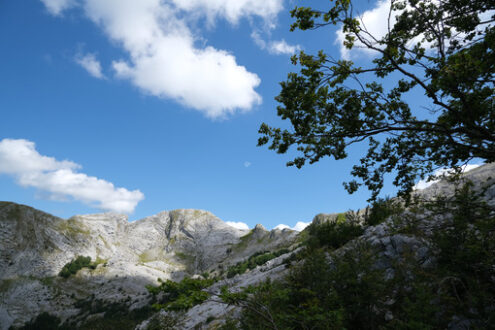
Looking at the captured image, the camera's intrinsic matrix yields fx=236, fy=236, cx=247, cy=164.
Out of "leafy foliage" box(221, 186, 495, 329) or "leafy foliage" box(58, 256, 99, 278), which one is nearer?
"leafy foliage" box(221, 186, 495, 329)

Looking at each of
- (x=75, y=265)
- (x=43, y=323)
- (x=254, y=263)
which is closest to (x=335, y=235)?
(x=254, y=263)

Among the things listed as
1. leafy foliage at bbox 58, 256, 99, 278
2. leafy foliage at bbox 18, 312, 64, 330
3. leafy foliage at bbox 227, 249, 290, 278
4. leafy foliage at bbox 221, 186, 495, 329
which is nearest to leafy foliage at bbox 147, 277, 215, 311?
leafy foliage at bbox 221, 186, 495, 329

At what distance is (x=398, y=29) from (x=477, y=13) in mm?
2018

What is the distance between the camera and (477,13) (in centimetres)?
641

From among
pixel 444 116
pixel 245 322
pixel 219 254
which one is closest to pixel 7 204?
pixel 219 254

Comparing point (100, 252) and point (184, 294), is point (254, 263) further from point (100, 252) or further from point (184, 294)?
point (100, 252)

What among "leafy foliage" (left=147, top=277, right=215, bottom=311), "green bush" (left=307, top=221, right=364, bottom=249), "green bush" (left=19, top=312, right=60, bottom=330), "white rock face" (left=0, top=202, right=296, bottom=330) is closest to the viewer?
"leafy foliage" (left=147, top=277, right=215, bottom=311)

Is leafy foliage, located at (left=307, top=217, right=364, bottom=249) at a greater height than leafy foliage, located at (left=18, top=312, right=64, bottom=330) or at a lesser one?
greater

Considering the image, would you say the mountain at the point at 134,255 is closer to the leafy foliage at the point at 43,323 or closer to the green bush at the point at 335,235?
the green bush at the point at 335,235

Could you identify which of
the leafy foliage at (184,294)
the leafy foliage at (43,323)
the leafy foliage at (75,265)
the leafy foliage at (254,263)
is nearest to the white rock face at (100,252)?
the leafy foliage at (75,265)

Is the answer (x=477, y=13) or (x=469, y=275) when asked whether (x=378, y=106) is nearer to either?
(x=477, y=13)

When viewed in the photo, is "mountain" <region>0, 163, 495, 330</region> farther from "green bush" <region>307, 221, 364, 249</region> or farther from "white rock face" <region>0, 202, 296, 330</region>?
"white rock face" <region>0, 202, 296, 330</region>

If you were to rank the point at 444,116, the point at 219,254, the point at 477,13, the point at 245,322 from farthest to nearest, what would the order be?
the point at 219,254 → the point at 245,322 → the point at 444,116 → the point at 477,13

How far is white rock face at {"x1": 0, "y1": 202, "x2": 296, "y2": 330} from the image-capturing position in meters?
63.9
